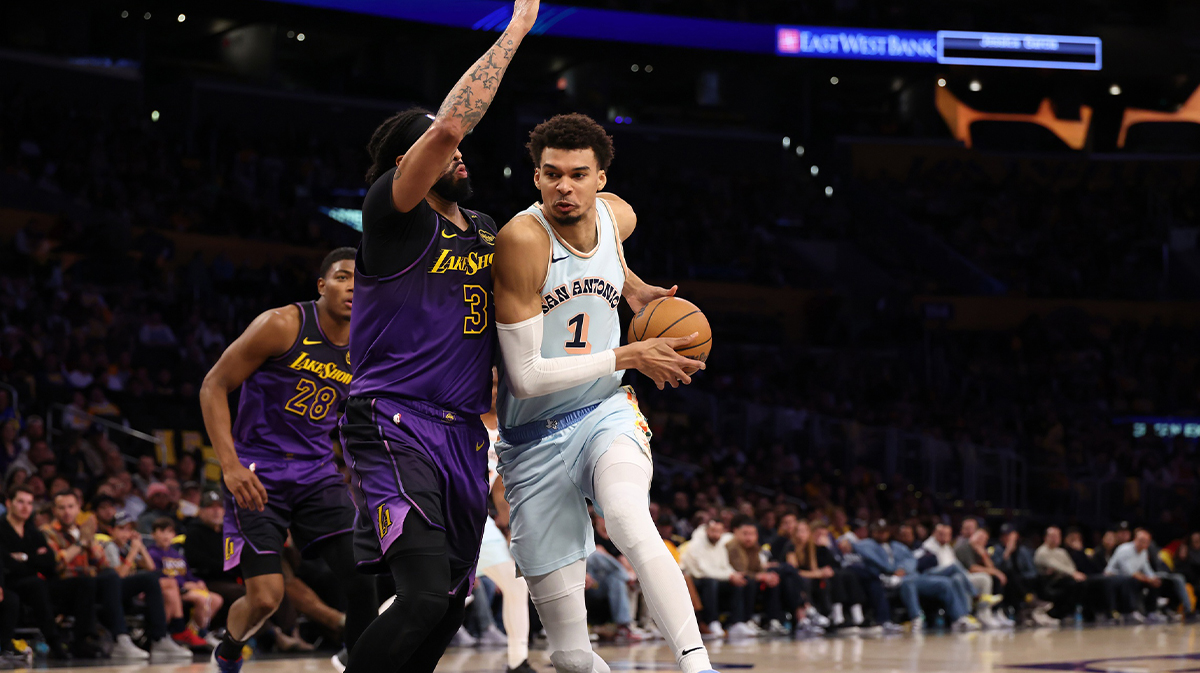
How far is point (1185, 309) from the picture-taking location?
29.3 m

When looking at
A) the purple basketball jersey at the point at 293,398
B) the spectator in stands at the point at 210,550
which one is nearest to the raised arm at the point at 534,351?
the purple basketball jersey at the point at 293,398

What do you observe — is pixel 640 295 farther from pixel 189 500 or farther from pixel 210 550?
pixel 189 500

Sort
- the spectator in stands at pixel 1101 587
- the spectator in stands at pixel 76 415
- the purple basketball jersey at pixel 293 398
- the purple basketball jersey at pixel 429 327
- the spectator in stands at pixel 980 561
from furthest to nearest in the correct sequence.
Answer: the spectator in stands at pixel 1101 587, the spectator in stands at pixel 980 561, the spectator in stands at pixel 76 415, the purple basketball jersey at pixel 293 398, the purple basketball jersey at pixel 429 327

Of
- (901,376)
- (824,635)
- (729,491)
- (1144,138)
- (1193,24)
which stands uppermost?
(1193,24)

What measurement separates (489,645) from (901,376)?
17.4 m

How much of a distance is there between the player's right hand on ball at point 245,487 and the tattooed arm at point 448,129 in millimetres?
2332

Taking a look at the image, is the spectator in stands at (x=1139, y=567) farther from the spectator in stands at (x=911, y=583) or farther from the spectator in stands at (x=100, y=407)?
the spectator in stands at (x=100, y=407)

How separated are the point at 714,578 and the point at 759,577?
657 millimetres

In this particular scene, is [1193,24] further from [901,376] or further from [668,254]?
[668,254]

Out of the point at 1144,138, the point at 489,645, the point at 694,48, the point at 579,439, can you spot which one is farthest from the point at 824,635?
the point at 1144,138

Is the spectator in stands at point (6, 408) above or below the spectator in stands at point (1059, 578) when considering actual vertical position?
above

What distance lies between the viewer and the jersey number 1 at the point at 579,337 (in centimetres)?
474

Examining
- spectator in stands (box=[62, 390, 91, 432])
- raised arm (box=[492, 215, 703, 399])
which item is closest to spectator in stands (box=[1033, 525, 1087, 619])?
spectator in stands (box=[62, 390, 91, 432])

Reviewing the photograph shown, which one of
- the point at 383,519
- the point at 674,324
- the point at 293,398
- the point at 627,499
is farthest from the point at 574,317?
the point at 293,398
